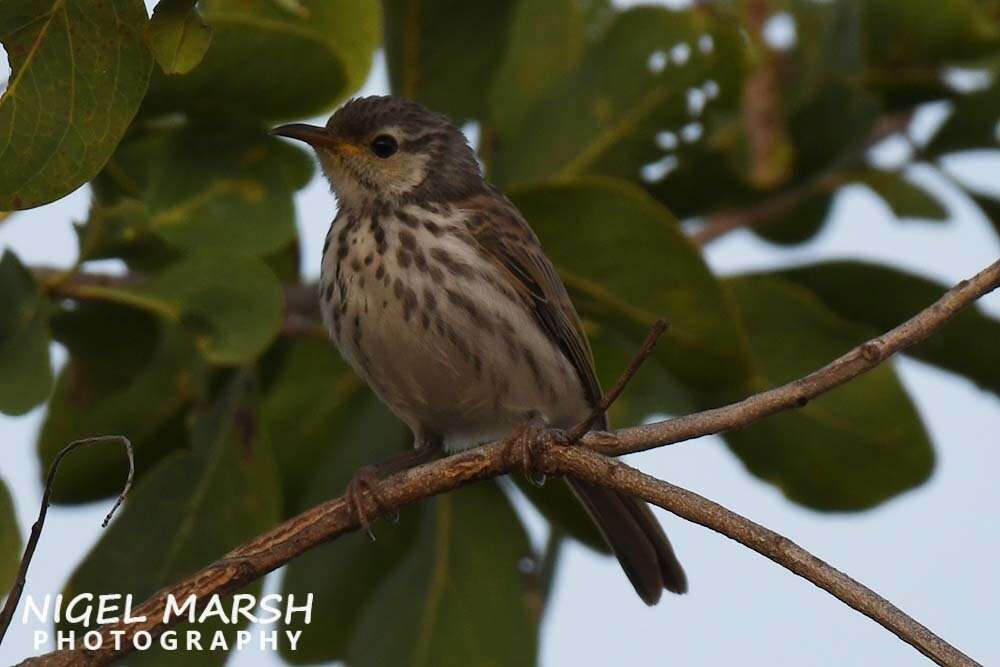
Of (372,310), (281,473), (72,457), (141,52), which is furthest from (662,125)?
(141,52)

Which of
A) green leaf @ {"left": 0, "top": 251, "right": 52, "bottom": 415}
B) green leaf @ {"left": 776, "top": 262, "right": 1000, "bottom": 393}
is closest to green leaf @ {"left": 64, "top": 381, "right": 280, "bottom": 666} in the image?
green leaf @ {"left": 0, "top": 251, "right": 52, "bottom": 415}

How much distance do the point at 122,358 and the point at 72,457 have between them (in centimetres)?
34

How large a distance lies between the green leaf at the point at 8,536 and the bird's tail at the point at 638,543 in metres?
1.69

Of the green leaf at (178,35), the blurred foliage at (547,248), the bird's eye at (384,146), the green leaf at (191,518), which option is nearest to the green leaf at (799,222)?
the blurred foliage at (547,248)

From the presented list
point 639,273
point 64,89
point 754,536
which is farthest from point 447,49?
point 754,536

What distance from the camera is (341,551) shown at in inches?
206

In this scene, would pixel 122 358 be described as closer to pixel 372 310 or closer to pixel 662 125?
pixel 372 310

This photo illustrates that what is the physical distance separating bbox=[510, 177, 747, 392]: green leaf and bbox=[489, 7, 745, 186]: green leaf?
57 cm

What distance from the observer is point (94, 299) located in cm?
455

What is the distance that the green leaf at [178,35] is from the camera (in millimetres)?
2967

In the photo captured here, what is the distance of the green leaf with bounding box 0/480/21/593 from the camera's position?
4043 mm

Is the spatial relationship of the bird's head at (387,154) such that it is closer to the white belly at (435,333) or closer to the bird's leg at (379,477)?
the white belly at (435,333)

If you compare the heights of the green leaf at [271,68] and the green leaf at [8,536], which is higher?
the green leaf at [271,68]

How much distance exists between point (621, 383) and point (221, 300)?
1565 mm
